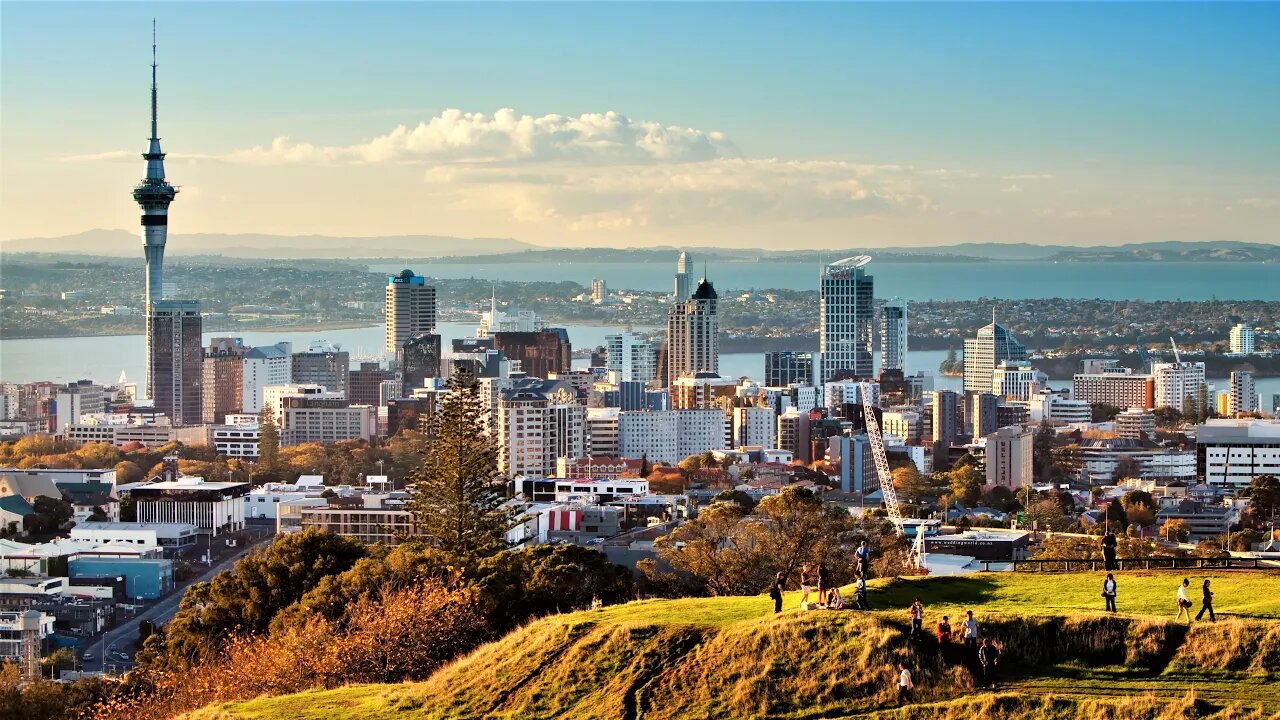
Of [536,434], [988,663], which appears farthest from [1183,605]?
[536,434]

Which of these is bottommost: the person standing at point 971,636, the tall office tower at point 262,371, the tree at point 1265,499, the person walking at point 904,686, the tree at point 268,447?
the tree at point 268,447

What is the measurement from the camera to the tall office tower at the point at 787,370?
302ft

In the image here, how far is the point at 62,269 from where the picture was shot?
134375mm

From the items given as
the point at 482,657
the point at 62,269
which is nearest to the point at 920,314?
→ the point at 62,269

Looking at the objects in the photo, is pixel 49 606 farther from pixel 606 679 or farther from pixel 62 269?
pixel 62 269

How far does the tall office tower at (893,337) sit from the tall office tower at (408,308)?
24042mm

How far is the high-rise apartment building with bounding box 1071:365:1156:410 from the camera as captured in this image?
8506cm

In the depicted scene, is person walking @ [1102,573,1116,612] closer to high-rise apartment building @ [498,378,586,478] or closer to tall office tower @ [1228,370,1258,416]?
high-rise apartment building @ [498,378,586,478]

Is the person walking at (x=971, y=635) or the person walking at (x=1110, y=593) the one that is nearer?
the person walking at (x=971, y=635)

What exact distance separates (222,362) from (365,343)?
→ 4877cm

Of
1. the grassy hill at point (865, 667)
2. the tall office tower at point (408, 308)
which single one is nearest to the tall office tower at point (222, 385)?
the tall office tower at point (408, 308)

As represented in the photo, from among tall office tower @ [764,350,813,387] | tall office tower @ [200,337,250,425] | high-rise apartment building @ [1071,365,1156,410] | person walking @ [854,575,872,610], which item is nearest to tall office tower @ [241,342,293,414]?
tall office tower @ [200,337,250,425]

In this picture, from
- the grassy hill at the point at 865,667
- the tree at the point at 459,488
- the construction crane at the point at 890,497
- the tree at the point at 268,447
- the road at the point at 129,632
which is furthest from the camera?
the tree at the point at 268,447

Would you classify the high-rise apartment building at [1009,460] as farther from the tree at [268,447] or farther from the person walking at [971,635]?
the person walking at [971,635]
